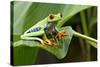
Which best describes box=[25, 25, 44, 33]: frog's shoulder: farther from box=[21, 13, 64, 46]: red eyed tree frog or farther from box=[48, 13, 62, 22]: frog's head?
box=[48, 13, 62, 22]: frog's head

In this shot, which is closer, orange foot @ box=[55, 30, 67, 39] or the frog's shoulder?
the frog's shoulder

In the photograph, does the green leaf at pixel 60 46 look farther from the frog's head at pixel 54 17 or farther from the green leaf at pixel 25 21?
the frog's head at pixel 54 17

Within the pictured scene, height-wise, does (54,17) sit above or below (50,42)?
above

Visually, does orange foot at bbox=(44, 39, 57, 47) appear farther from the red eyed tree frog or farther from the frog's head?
the frog's head

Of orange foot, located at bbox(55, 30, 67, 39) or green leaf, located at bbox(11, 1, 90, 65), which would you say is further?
orange foot, located at bbox(55, 30, 67, 39)

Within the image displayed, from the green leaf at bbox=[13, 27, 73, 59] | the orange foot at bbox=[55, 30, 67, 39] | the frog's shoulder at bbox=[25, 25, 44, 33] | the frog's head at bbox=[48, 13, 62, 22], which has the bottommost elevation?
the green leaf at bbox=[13, 27, 73, 59]

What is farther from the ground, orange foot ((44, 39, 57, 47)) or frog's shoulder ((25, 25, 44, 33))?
frog's shoulder ((25, 25, 44, 33))

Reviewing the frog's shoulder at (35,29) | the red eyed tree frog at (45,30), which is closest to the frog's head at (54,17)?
the red eyed tree frog at (45,30)

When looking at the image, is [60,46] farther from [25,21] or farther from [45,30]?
[25,21]

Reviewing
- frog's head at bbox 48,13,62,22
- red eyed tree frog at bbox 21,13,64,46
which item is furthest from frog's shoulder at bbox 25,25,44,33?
frog's head at bbox 48,13,62,22

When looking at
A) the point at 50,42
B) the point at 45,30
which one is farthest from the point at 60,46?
the point at 45,30
